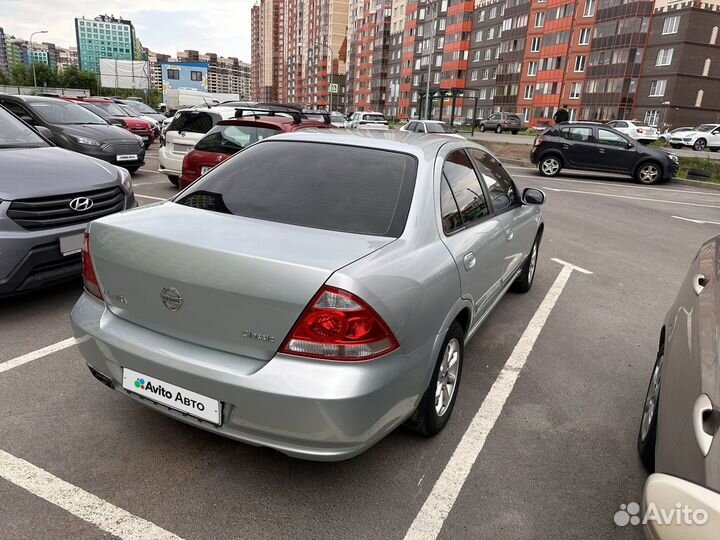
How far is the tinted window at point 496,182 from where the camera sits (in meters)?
3.87

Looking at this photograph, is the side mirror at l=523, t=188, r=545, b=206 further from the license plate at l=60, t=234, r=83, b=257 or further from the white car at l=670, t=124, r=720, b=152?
the white car at l=670, t=124, r=720, b=152

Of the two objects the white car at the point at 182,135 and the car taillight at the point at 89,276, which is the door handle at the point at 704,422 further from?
the white car at the point at 182,135

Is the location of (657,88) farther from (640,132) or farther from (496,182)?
(496,182)

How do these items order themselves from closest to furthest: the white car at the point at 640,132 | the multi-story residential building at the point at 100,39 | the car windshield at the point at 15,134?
the car windshield at the point at 15,134
the white car at the point at 640,132
the multi-story residential building at the point at 100,39

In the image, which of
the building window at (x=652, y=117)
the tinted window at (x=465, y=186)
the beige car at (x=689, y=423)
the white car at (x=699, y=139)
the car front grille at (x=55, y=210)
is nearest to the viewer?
the beige car at (x=689, y=423)

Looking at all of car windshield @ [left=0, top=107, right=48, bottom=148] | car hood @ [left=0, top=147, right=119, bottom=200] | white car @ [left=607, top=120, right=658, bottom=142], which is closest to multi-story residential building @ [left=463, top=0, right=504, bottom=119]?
white car @ [left=607, top=120, right=658, bottom=142]

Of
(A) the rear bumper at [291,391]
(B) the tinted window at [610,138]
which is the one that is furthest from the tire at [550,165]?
(A) the rear bumper at [291,391]

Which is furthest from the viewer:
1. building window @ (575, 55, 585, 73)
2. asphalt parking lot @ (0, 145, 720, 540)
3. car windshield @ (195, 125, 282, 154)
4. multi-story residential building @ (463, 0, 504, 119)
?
multi-story residential building @ (463, 0, 504, 119)

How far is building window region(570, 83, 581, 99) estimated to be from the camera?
5741 cm

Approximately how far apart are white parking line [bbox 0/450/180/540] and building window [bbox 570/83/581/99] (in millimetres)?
63295

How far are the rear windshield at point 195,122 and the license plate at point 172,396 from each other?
8.74 meters

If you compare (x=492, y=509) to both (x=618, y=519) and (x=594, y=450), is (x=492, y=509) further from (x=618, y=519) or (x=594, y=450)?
(x=594, y=450)

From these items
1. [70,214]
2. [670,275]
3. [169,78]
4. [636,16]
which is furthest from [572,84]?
[70,214]

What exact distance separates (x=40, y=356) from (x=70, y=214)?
1275mm
